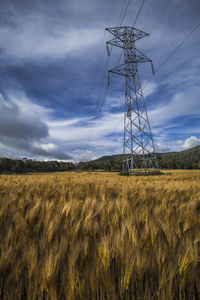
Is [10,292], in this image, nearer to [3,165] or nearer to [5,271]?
[5,271]

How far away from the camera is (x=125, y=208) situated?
2.18 metres

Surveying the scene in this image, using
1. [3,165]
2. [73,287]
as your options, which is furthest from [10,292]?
[3,165]

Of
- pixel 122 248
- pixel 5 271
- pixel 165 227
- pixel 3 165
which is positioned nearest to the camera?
pixel 5 271

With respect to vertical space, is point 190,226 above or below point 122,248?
below

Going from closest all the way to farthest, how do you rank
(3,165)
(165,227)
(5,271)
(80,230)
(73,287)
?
(73,287) < (5,271) < (165,227) < (80,230) < (3,165)

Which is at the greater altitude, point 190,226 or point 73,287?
point 73,287

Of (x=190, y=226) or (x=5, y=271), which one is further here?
(x=190, y=226)

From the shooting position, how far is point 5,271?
87 centimetres

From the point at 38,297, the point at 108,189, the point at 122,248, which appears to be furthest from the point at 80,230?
the point at 108,189

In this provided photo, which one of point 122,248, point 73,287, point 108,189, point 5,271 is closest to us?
point 73,287

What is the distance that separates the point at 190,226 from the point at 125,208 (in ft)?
2.97

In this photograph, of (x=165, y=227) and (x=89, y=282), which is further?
(x=165, y=227)

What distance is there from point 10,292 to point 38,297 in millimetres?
157

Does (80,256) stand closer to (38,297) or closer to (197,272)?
(38,297)
